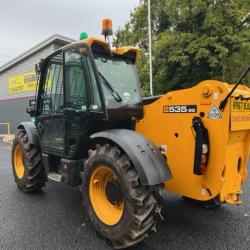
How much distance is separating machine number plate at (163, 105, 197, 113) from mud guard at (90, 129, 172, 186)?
1.86ft

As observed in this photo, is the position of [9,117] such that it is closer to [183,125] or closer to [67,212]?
[67,212]

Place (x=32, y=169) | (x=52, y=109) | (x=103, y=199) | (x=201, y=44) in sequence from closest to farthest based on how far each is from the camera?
(x=103, y=199), (x=52, y=109), (x=32, y=169), (x=201, y=44)

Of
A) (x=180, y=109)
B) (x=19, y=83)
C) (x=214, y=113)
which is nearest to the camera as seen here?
(x=214, y=113)

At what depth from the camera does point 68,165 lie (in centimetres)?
452

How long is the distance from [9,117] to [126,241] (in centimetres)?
2052

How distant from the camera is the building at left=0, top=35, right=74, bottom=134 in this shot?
1946cm

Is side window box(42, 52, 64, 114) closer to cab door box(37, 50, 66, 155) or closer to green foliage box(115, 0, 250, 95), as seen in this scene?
cab door box(37, 50, 66, 155)

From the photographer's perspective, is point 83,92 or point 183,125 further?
point 83,92

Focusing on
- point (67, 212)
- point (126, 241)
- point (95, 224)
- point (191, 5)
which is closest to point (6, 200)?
point (67, 212)

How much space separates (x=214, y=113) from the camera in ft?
11.7

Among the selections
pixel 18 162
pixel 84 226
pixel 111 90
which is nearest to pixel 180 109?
pixel 111 90

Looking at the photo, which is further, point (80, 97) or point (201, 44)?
point (201, 44)

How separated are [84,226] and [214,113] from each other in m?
2.25

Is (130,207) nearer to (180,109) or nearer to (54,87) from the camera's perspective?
(180,109)
